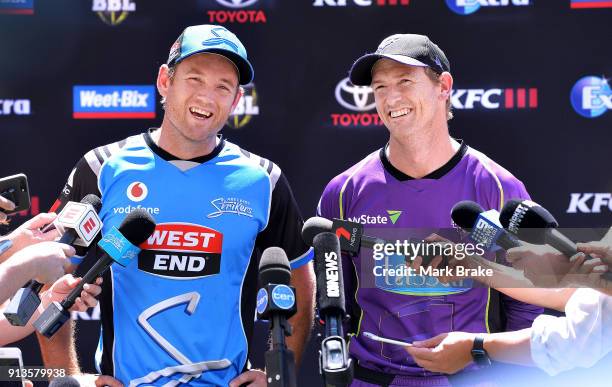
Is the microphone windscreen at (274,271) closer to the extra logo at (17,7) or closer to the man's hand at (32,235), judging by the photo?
the man's hand at (32,235)

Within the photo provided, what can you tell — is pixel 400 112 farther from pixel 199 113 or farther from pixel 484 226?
pixel 484 226

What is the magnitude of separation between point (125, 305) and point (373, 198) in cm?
83

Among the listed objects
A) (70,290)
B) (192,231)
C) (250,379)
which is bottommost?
(250,379)

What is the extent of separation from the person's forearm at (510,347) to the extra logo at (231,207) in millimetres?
802

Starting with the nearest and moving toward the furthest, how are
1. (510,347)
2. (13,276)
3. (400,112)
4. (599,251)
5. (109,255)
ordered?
(599,251) → (13,276) → (109,255) → (510,347) → (400,112)

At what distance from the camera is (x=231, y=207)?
2775 mm

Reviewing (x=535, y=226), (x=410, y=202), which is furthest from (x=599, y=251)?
(x=410, y=202)

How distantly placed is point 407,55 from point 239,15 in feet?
4.48

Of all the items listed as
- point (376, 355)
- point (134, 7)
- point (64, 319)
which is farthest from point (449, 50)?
point (64, 319)

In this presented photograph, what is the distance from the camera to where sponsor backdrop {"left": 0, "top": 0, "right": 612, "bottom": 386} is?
154 inches

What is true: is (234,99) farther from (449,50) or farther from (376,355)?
(449,50)

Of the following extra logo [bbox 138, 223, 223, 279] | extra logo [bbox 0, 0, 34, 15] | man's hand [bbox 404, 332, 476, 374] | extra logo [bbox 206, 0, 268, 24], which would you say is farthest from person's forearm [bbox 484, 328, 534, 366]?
extra logo [bbox 0, 0, 34, 15]

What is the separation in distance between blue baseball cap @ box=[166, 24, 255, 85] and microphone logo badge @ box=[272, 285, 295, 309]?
3.61 feet

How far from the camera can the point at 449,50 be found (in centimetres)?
395
